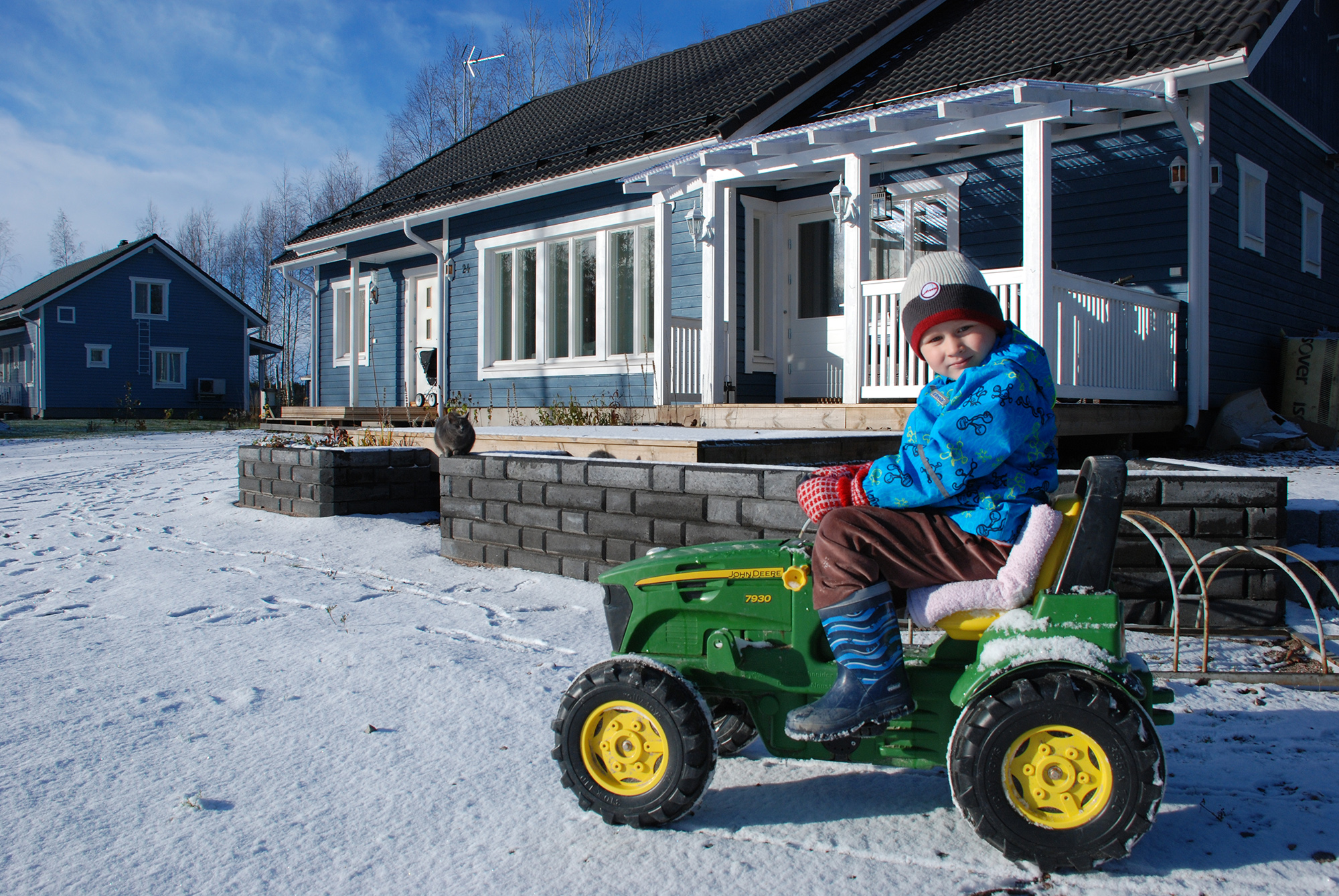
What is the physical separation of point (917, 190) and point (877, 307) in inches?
124

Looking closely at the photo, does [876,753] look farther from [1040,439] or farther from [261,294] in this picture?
[261,294]

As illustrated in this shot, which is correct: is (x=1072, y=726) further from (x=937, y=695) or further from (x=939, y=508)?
(x=939, y=508)

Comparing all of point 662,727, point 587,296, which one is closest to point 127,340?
point 587,296

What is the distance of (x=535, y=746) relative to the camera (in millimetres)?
2652

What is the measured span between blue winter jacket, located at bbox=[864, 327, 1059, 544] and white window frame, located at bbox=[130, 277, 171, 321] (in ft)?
121

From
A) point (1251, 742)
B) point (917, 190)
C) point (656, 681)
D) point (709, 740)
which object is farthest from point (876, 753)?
point (917, 190)

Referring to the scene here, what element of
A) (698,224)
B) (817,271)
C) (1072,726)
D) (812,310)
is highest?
(698,224)

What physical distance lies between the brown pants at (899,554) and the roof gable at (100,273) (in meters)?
36.2

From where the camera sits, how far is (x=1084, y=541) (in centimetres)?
199

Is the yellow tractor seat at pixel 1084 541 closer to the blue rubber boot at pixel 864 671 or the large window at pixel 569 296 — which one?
the blue rubber boot at pixel 864 671

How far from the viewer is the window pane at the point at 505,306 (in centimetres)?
1401

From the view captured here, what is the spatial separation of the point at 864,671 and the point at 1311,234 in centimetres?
1372

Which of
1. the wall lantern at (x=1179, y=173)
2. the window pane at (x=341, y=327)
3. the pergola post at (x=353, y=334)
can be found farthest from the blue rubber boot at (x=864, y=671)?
the window pane at (x=341, y=327)

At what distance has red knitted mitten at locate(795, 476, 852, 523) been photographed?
7.23 feet
